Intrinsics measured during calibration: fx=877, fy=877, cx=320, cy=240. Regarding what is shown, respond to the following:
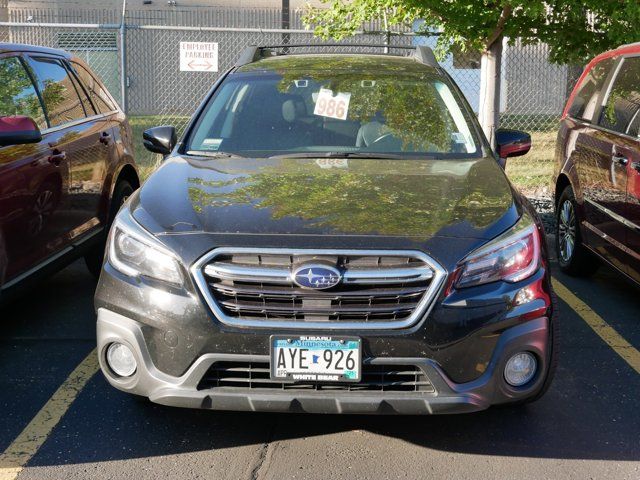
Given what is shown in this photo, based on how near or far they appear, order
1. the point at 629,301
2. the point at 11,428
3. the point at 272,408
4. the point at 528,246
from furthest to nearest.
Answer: the point at 629,301 < the point at 11,428 < the point at 528,246 < the point at 272,408

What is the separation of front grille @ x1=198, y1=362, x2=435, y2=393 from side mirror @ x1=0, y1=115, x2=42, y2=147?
1959 millimetres

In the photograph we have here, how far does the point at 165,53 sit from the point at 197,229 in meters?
20.0

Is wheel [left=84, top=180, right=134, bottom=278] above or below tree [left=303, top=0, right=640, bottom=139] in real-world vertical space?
below

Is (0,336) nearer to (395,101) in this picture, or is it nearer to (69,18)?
(395,101)

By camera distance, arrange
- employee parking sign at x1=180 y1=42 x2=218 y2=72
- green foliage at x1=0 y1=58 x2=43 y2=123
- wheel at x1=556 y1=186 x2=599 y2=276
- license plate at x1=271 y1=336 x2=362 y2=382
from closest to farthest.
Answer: license plate at x1=271 y1=336 x2=362 y2=382
green foliage at x1=0 y1=58 x2=43 y2=123
wheel at x1=556 y1=186 x2=599 y2=276
employee parking sign at x1=180 y1=42 x2=218 y2=72

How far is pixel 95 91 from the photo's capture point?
21.9ft

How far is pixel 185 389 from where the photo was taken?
3496mm

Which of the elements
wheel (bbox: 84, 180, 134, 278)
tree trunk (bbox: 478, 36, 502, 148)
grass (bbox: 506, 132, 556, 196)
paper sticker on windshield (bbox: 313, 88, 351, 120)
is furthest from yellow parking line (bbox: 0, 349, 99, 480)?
tree trunk (bbox: 478, 36, 502, 148)

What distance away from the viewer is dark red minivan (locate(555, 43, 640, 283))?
219 inches

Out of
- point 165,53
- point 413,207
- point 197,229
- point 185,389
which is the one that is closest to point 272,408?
point 185,389

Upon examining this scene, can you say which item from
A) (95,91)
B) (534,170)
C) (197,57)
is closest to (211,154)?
(95,91)

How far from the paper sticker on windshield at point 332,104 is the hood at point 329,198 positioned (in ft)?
1.56

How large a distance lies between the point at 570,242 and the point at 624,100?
1.30m

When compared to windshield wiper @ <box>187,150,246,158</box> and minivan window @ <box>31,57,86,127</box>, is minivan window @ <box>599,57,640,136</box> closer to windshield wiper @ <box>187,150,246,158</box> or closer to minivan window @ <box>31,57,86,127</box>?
windshield wiper @ <box>187,150,246,158</box>
